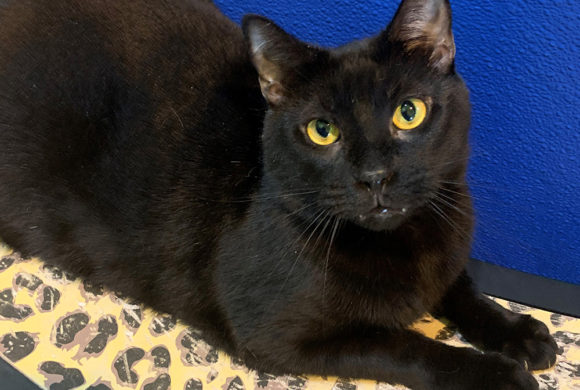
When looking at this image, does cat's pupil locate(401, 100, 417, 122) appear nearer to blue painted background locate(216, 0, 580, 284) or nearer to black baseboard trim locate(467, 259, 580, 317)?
blue painted background locate(216, 0, 580, 284)

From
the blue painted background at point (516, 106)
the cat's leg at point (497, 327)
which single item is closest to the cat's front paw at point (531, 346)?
the cat's leg at point (497, 327)

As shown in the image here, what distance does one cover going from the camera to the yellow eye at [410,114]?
2.72ft

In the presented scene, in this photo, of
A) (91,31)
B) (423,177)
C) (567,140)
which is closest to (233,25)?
(91,31)

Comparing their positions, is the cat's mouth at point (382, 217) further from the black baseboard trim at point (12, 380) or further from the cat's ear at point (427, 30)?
the black baseboard trim at point (12, 380)

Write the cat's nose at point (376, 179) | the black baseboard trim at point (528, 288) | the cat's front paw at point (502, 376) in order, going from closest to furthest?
the cat's nose at point (376, 179) → the cat's front paw at point (502, 376) → the black baseboard trim at point (528, 288)

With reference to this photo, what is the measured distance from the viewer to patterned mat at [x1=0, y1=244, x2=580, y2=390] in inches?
41.6

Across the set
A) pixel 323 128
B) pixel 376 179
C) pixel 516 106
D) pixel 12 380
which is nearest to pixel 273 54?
pixel 323 128

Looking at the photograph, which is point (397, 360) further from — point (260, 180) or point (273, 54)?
point (273, 54)

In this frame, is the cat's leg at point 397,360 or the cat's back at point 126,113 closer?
the cat's leg at point 397,360

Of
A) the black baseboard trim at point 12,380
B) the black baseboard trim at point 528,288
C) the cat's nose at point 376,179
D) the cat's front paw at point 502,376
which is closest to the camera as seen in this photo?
the cat's nose at point 376,179

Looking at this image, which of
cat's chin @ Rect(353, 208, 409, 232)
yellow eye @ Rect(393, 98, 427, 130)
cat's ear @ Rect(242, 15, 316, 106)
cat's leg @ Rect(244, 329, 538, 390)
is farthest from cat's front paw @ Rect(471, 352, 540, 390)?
cat's ear @ Rect(242, 15, 316, 106)

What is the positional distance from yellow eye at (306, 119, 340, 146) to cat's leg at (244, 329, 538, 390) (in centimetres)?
35

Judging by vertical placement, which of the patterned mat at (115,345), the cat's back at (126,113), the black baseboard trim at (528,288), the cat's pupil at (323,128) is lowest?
the patterned mat at (115,345)

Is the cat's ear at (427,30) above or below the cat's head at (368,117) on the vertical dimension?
above
